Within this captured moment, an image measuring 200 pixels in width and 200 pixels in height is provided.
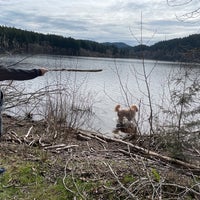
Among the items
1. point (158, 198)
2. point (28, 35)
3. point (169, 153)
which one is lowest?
point (169, 153)

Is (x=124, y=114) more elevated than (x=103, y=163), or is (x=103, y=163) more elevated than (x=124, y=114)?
(x=103, y=163)

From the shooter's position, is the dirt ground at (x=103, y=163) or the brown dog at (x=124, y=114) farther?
the brown dog at (x=124, y=114)

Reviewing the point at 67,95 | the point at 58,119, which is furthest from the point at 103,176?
the point at 67,95

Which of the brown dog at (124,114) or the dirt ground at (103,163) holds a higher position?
the dirt ground at (103,163)

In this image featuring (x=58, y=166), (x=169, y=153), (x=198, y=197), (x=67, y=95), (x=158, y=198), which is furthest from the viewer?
(x=67, y=95)

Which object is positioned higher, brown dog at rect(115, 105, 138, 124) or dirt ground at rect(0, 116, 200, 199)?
dirt ground at rect(0, 116, 200, 199)

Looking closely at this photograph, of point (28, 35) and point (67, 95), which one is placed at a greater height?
point (28, 35)

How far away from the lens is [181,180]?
4570 mm

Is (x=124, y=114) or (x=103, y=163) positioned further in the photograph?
(x=124, y=114)

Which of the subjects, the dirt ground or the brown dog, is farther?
the brown dog

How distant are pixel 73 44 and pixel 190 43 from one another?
42.1m

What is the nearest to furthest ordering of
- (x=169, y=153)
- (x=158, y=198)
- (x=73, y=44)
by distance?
1. (x=158, y=198)
2. (x=169, y=153)
3. (x=73, y=44)

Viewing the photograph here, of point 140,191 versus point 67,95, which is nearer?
point 140,191

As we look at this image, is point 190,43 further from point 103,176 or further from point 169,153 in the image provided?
point 103,176
